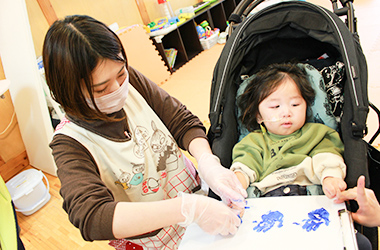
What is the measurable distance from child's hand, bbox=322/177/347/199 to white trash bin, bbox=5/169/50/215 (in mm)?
2179

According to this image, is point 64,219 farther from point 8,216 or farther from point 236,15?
point 236,15

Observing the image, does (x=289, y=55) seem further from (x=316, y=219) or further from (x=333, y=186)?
(x=316, y=219)

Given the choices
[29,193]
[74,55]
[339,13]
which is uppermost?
[74,55]

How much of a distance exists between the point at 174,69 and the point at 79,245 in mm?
2672

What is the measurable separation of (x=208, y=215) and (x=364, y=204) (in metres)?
0.44

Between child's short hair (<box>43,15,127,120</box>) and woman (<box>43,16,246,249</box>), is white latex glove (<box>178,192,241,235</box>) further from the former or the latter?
child's short hair (<box>43,15,127,120</box>)

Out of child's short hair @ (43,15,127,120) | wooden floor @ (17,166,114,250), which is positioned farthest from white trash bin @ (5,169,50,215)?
child's short hair @ (43,15,127,120)

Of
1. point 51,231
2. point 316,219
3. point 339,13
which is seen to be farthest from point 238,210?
point 51,231

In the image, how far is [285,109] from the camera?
110cm

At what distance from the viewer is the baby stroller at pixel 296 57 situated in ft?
2.89

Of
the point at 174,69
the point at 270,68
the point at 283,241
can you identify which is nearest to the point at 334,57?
the point at 270,68

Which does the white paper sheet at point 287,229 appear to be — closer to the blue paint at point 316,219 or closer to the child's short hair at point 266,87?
the blue paint at point 316,219

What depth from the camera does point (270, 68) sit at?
1.24 meters

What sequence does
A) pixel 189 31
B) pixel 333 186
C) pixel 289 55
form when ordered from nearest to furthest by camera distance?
pixel 333 186 → pixel 289 55 → pixel 189 31
